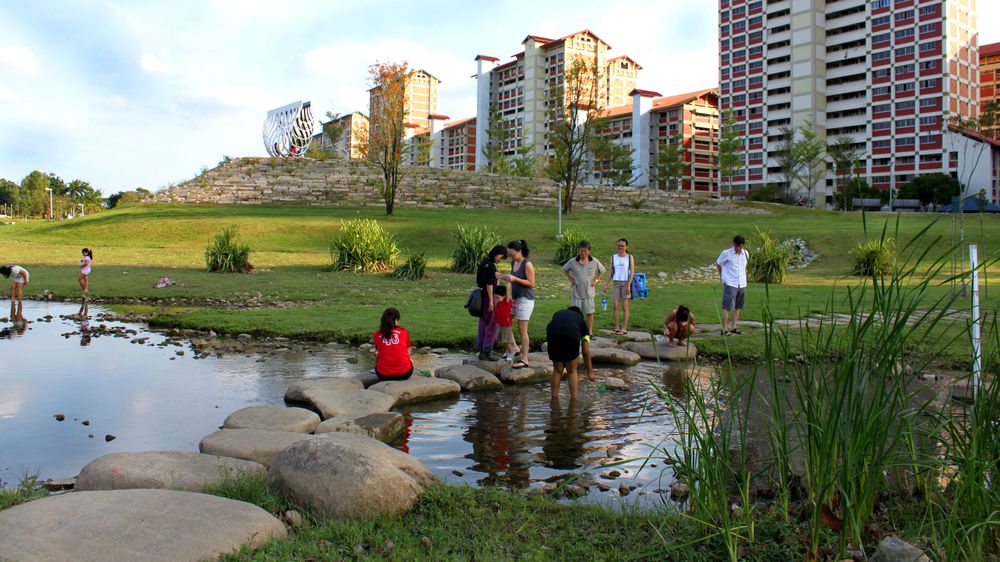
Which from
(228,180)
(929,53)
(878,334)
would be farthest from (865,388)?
(929,53)

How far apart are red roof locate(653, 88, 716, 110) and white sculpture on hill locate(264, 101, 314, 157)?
5159 centimetres

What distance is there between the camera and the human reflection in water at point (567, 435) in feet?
19.7

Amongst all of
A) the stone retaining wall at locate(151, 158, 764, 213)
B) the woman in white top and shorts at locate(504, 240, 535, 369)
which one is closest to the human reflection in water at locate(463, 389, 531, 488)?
the woman in white top and shorts at locate(504, 240, 535, 369)

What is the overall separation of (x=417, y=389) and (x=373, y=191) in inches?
1772

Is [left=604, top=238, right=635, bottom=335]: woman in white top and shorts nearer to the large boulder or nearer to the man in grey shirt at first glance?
the man in grey shirt

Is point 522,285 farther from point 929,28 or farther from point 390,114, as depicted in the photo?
point 929,28

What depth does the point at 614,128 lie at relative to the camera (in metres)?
112

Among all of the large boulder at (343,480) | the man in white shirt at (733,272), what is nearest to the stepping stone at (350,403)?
the large boulder at (343,480)

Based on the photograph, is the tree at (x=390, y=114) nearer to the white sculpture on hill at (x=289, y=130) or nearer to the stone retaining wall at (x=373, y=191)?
the stone retaining wall at (x=373, y=191)

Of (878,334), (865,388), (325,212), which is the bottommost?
(865,388)

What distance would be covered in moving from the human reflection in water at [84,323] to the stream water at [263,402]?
0.36 m

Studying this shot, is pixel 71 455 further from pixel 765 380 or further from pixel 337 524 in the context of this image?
pixel 765 380

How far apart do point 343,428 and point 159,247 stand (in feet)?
91.7

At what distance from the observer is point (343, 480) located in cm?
452
